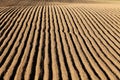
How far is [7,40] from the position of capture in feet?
26.6

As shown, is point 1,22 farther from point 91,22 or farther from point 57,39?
point 91,22

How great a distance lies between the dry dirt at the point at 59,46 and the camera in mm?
6051

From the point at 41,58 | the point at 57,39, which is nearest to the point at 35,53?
the point at 41,58

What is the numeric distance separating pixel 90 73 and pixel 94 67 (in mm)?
397

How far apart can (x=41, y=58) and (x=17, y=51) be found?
0.95 m

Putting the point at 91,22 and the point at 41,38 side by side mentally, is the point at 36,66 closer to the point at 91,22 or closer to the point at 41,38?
the point at 41,38

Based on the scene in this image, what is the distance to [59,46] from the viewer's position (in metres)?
7.70

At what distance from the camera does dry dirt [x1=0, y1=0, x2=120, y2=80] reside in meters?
6.05

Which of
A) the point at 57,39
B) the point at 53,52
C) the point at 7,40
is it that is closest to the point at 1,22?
the point at 7,40

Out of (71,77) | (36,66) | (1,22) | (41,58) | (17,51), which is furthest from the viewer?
(1,22)

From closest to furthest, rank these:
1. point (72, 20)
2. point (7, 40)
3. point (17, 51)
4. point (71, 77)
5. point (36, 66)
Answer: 1. point (71, 77)
2. point (36, 66)
3. point (17, 51)
4. point (7, 40)
5. point (72, 20)

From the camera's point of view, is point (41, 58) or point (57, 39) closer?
point (41, 58)

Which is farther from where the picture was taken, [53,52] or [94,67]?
[53,52]

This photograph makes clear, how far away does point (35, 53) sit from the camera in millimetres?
7117
